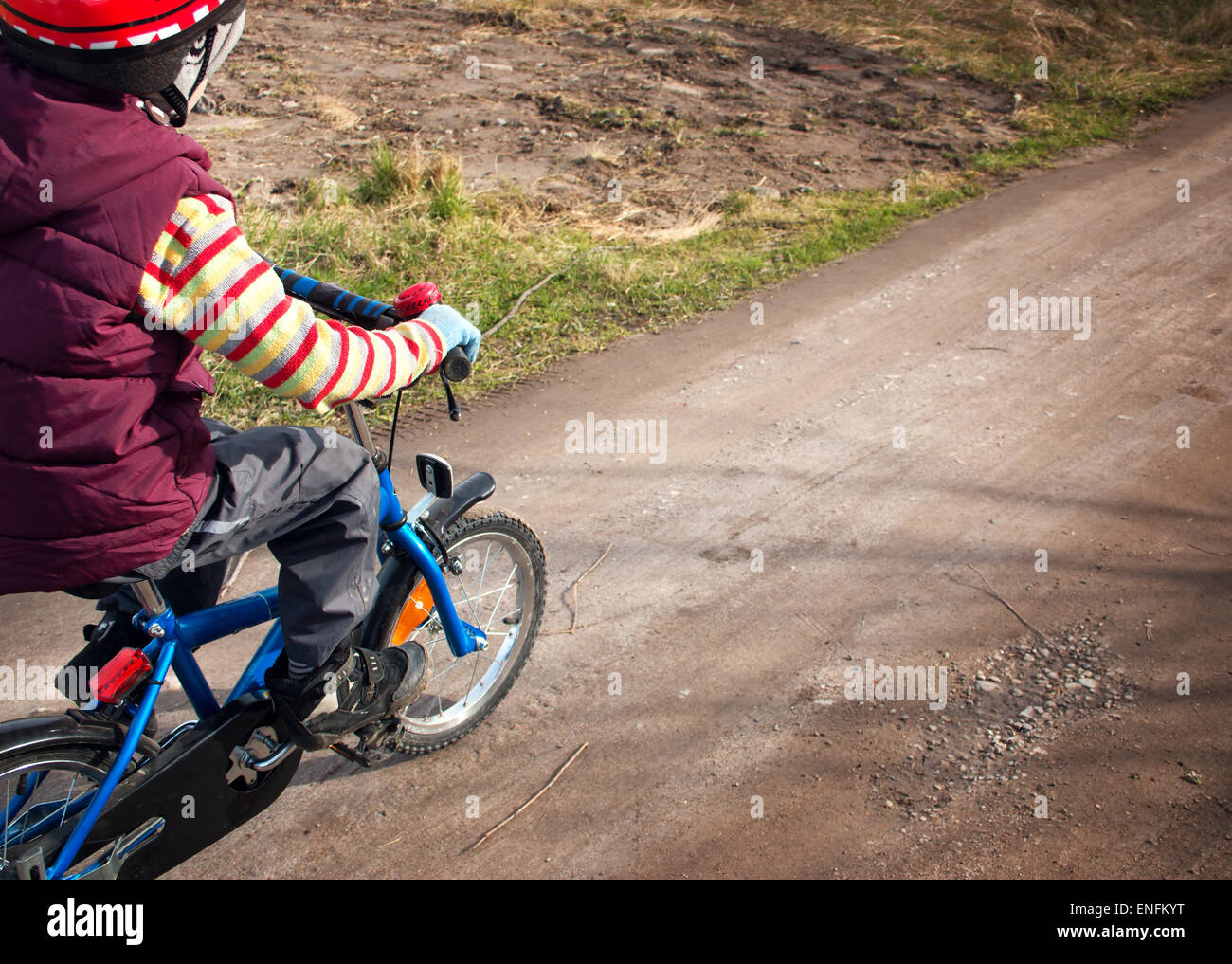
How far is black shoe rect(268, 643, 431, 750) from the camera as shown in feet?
8.75

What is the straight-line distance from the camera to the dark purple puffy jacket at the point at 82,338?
5.88ft

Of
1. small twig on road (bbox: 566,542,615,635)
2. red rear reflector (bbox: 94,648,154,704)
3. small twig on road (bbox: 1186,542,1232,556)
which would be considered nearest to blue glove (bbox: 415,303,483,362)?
red rear reflector (bbox: 94,648,154,704)

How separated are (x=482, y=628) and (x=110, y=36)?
2.25 m

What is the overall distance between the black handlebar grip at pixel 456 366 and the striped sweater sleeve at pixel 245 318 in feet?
0.63

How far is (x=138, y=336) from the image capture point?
195 cm

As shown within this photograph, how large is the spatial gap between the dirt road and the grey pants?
0.87 m

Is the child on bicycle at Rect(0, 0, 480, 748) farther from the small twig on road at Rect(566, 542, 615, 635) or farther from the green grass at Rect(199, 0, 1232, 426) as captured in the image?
the green grass at Rect(199, 0, 1232, 426)

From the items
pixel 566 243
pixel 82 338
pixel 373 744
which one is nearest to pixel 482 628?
pixel 373 744

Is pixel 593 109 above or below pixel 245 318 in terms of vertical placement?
below

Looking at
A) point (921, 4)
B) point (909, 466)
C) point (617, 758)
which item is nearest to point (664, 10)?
point (921, 4)

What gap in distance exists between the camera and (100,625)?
2529 mm

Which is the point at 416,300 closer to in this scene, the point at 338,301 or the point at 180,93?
the point at 338,301

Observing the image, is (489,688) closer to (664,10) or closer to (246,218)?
(246,218)

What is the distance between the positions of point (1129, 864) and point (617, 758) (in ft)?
5.05
